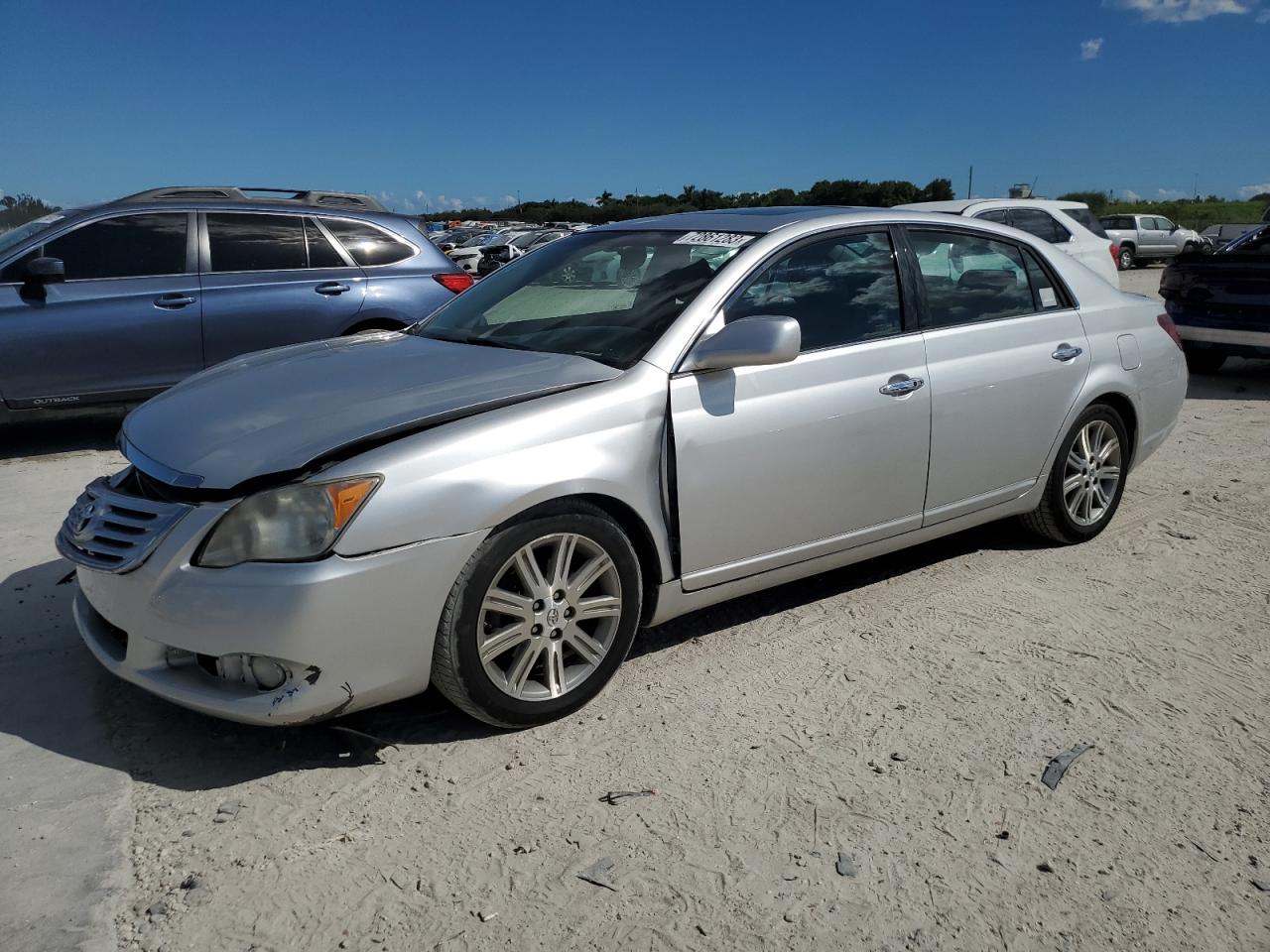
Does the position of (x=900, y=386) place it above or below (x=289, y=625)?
above

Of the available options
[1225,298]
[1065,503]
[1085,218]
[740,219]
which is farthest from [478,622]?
[1085,218]

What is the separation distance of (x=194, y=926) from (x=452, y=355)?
2.02 meters

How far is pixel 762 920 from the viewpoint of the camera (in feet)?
7.98

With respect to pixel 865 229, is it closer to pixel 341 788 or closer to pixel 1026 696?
pixel 1026 696

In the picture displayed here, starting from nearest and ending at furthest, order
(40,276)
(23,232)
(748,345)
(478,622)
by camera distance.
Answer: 1. (478,622)
2. (748,345)
3. (40,276)
4. (23,232)

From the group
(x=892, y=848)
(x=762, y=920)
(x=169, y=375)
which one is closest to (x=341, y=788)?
(x=762, y=920)

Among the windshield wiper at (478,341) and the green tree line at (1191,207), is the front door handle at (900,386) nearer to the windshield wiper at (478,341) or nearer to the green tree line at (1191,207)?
the windshield wiper at (478,341)

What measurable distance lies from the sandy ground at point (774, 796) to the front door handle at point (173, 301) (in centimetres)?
328

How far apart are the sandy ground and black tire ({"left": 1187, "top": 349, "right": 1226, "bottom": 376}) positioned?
6.55m

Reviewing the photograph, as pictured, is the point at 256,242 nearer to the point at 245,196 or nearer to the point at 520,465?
the point at 245,196

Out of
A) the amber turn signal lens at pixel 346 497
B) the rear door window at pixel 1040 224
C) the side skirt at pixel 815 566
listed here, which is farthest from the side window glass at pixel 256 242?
the rear door window at pixel 1040 224

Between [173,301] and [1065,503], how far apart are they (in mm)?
5783

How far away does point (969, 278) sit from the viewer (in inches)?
178

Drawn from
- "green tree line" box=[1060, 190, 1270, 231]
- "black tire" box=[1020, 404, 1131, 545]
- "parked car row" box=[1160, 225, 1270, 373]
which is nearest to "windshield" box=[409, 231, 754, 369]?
"black tire" box=[1020, 404, 1131, 545]
